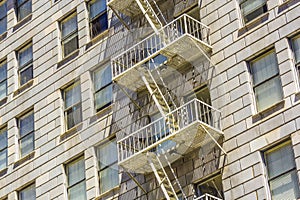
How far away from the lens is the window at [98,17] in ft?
136

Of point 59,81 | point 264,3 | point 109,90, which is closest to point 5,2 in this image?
point 59,81

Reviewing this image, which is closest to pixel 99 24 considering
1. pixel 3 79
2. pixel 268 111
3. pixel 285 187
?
pixel 3 79

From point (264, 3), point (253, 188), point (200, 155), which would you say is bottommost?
point (253, 188)

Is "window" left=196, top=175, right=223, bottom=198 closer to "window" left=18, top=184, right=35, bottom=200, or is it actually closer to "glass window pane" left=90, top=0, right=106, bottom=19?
"window" left=18, top=184, right=35, bottom=200

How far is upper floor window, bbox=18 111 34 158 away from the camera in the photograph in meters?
42.9

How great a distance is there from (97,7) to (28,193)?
337 inches

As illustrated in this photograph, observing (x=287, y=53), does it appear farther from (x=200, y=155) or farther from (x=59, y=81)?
(x=59, y=81)

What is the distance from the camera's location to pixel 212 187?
3356 cm

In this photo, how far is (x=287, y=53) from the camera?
32750 millimetres

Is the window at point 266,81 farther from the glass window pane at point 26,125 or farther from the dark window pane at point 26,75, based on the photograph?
the dark window pane at point 26,75

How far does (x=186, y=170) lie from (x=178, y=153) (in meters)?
0.68

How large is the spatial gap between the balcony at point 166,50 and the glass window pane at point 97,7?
164 inches

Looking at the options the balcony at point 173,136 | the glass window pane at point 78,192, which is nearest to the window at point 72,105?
the glass window pane at point 78,192

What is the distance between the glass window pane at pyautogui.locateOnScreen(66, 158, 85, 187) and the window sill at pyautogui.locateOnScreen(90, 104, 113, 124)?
1.71m
